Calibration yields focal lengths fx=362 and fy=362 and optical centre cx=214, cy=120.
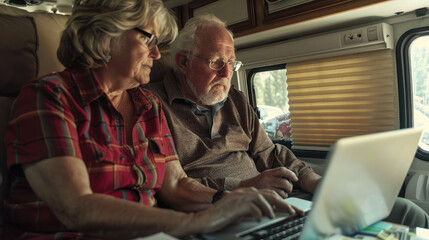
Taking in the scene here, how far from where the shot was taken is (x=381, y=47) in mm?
2176

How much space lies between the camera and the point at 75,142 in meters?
0.93

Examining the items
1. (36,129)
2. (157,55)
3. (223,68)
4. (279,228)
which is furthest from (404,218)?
(36,129)

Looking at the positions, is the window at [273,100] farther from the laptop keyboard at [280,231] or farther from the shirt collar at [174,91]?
the laptop keyboard at [280,231]

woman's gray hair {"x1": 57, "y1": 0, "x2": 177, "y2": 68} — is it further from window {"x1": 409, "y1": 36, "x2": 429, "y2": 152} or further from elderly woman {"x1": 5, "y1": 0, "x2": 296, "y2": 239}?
window {"x1": 409, "y1": 36, "x2": 429, "y2": 152}

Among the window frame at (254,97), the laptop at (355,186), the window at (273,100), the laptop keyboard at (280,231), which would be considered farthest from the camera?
the window at (273,100)

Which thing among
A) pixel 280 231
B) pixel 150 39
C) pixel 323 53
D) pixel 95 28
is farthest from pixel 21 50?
pixel 323 53

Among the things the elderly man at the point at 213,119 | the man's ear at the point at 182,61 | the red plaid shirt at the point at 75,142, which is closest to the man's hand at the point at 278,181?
the elderly man at the point at 213,119

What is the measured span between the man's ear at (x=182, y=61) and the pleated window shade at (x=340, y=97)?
3.77 feet

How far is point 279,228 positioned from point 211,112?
100cm

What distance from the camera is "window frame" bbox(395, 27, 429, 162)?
2.16 metres

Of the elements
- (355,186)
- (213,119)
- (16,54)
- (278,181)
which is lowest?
(278,181)

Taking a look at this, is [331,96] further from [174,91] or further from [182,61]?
[174,91]

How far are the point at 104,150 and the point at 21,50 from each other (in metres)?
0.48

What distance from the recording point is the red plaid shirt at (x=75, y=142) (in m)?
0.89
